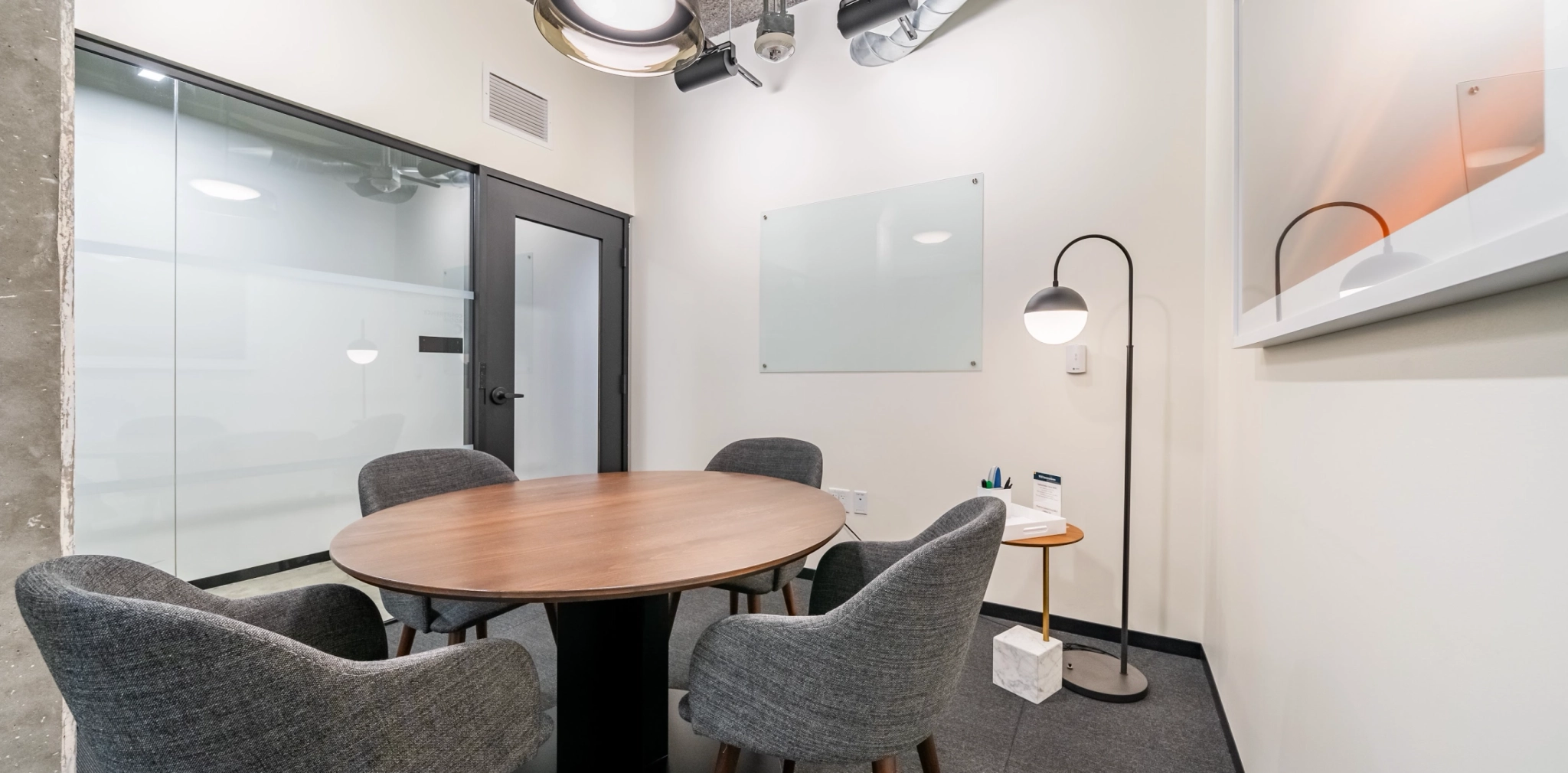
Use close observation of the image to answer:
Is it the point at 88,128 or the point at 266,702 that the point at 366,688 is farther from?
the point at 88,128

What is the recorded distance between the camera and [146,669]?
2.24 feet

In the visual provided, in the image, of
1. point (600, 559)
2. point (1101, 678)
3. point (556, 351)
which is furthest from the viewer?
point (556, 351)

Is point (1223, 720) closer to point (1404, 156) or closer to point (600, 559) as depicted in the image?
point (1404, 156)

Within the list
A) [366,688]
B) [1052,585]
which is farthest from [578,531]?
[1052,585]

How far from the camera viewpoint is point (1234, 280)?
1.66 meters

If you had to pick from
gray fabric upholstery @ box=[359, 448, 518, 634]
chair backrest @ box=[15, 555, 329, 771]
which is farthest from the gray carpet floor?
chair backrest @ box=[15, 555, 329, 771]

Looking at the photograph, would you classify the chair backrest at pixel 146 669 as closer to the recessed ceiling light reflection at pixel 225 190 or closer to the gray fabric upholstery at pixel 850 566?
the gray fabric upholstery at pixel 850 566

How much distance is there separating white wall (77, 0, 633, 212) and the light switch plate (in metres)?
2.92

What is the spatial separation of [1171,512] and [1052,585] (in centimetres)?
59

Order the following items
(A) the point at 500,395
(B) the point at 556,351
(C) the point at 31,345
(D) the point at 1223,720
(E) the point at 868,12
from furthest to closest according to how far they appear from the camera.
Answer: (B) the point at 556,351 < (A) the point at 500,395 < (E) the point at 868,12 < (D) the point at 1223,720 < (C) the point at 31,345

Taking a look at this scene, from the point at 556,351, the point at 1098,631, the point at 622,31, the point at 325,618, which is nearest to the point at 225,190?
the point at 556,351

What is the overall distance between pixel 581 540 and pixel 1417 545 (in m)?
1.36

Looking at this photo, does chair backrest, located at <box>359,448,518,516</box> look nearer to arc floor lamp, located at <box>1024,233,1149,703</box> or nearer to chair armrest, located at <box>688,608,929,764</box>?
chair armrest, located at <box>688,608,929,764</box>

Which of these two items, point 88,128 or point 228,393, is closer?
point 88,128
